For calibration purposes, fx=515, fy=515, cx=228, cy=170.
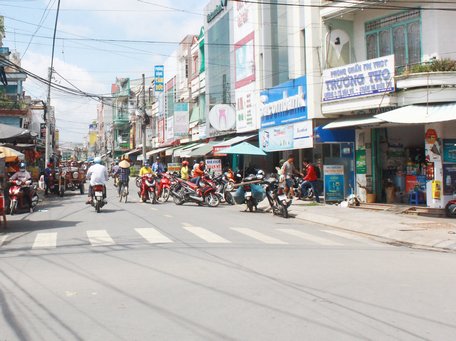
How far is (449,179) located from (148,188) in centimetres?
1114

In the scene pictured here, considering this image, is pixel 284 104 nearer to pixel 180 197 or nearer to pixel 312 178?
pixel 312 178

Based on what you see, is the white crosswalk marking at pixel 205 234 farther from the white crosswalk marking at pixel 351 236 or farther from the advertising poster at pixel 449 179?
the advertising poster at pixel 449 179

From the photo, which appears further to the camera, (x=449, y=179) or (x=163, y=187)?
(x=163, y=187)

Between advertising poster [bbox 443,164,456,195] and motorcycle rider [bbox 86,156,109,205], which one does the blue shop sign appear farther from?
motorcycle rider [bbox 86,156,109,205]

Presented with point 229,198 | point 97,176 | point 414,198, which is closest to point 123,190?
point 229,198

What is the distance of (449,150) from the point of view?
1584 cm

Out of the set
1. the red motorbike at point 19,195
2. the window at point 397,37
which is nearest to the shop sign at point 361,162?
the window at point 397,37

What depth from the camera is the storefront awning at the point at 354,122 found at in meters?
17.4

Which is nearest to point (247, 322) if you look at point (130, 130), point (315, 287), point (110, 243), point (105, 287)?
point (315, 287)

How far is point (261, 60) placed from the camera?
1029 inches

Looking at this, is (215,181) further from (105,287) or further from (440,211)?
(105,287)

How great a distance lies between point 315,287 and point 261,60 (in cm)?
2056

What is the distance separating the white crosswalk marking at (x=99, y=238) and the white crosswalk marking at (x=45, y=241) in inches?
29.3

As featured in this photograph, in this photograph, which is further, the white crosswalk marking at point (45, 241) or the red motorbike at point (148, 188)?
the red motorbike at point (148, 188)
